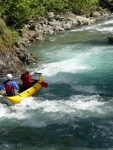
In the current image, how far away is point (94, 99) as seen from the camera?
1519 centimetres

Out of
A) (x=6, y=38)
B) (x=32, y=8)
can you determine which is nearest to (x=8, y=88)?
(x=6, y=38)

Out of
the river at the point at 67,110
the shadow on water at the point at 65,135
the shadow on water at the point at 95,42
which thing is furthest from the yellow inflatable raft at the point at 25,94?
the shadow on water at the point at 95,42

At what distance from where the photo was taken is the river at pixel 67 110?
38.3 ft

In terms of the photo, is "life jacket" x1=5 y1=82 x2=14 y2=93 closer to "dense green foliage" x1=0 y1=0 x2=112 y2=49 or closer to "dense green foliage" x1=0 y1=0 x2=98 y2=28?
"dense green foliage" x1=0 y1=0 x2=112 y2=49

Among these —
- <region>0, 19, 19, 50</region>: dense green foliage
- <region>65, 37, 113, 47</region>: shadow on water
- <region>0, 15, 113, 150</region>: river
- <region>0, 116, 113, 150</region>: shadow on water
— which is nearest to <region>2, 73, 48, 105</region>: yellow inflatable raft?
<region>0, 15, 113, 150</region>: river

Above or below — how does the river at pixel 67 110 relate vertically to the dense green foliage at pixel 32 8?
below

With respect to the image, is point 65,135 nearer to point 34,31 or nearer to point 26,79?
point 26,79

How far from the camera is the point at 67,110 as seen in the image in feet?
46.0

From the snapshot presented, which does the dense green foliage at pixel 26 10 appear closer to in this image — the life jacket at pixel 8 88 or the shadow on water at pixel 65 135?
the life jacket at pixel 8 88

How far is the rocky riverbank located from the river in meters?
1.07

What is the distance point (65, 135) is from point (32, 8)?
2228cm

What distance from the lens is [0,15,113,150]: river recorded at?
1167cm

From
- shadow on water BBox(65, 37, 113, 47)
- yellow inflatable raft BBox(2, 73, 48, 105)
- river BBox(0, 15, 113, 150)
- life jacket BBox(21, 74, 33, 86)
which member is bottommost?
shadow on water BBox(65, 37, 113, 47)

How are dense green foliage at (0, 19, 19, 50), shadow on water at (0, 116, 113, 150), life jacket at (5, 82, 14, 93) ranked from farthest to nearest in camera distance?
dense green foliage at (0, 19, 19, 50)
life jacket at (5, 82, 14, 93)
shadow on water at (0, 116, 113, 150)
